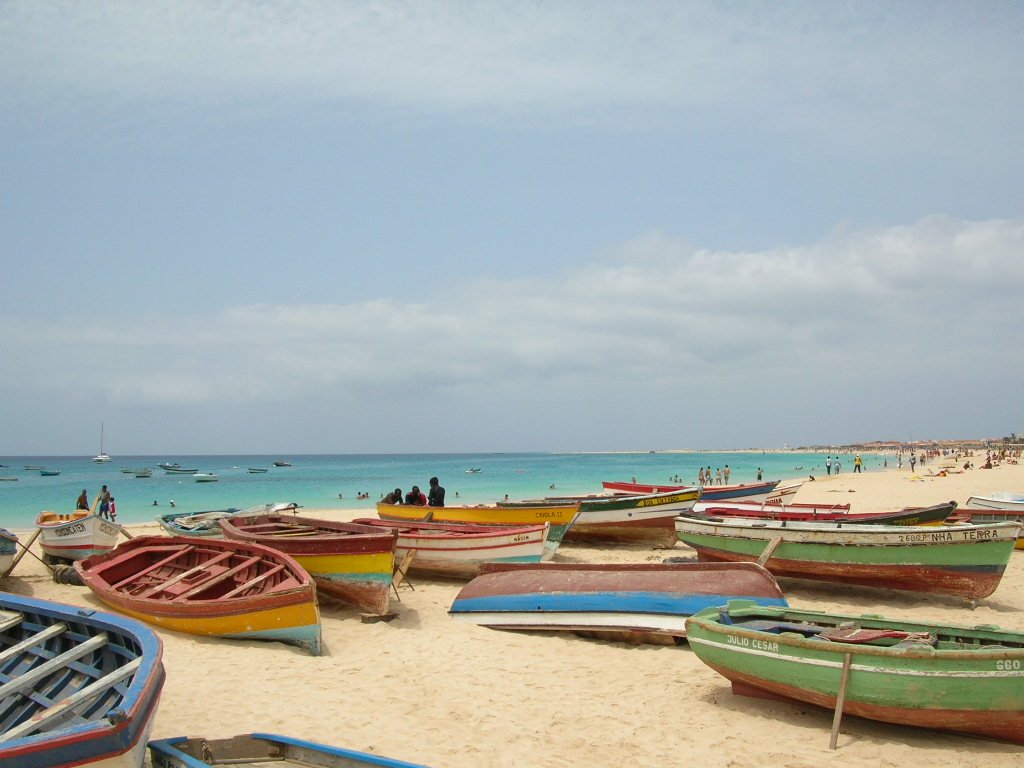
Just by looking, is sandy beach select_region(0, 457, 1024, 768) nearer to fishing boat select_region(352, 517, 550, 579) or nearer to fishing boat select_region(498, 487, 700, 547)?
fishing boat select_region(352, 517, 550, 579)

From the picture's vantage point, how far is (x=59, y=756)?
4.13 meters

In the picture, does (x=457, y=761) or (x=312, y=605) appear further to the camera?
(x=312, y=605)

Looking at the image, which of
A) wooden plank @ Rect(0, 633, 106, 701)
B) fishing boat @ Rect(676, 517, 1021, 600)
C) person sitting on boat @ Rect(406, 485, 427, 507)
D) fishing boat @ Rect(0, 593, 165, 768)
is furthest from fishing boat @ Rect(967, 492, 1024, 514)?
wooden plank @ Rect(0, 633, 106, 701)

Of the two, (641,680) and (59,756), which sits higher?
(59,756)

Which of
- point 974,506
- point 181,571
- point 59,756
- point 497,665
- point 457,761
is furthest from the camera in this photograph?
point 974,506

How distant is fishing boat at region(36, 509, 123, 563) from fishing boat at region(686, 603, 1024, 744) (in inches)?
459

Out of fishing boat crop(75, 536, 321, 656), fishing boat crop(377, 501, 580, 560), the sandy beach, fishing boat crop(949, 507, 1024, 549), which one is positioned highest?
fishing boat crop(949, 507, 1024, 549)

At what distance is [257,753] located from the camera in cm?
529

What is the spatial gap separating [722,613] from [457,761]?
133 inches

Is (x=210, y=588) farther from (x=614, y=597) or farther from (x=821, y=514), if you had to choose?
(x=821, y=514)

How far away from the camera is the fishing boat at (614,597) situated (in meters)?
9.78

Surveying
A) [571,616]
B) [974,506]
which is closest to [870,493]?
[974,506]

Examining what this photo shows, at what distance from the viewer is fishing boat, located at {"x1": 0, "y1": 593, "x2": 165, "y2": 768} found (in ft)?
13.7

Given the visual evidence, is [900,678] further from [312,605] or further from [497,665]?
[312,605]
